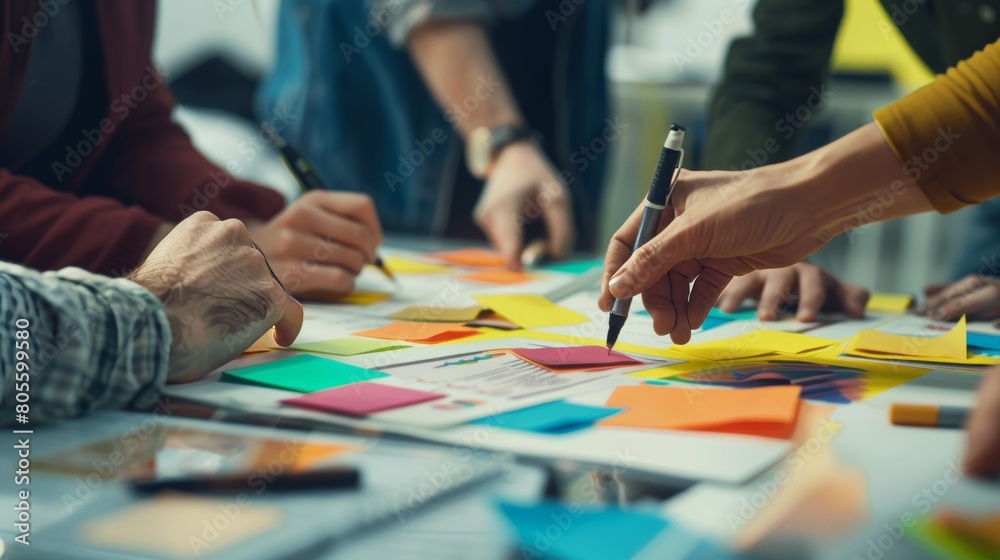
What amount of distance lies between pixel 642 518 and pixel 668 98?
2675 mm

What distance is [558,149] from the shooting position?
187 centimetres

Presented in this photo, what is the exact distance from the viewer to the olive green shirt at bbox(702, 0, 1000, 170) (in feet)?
4.28

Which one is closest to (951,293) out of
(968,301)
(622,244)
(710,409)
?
(968,301)

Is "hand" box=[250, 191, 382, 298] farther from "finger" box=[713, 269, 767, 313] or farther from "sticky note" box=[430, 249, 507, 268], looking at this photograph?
"finger" box=[713, 269, 767, 313]

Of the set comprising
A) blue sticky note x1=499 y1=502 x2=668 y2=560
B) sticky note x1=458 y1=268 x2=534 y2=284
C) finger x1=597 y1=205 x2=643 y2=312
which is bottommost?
sticky note x1=458 y1=268 x2=534 y2=284

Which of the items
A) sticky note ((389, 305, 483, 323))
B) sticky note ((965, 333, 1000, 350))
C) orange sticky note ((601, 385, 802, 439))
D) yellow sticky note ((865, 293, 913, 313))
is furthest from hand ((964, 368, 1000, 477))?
yellow sticky note ((865, 293, 913, 313))

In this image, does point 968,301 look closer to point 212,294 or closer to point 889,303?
point 889,303

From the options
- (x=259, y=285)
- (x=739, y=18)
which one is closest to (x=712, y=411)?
(x=259, y=285)

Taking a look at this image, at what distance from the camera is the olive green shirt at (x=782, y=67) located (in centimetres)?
130

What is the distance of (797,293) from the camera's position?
1.12m

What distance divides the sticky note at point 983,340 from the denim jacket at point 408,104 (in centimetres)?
93

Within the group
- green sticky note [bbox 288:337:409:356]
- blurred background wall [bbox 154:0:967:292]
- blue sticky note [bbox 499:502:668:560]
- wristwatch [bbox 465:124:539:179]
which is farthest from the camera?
blurred background wall [bbox 154:0:967:292]

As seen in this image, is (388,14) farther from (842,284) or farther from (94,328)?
(94,328)

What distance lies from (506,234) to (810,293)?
1.68 feet
